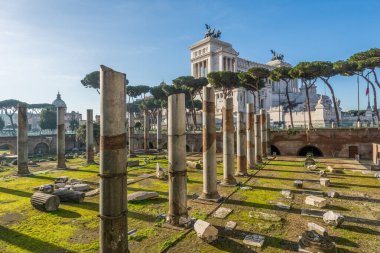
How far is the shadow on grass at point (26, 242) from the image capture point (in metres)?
7.29

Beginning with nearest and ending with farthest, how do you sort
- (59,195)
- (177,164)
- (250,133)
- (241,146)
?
1. (177,164)
2. (59,195)
3. (241,146)
4. (250,133)

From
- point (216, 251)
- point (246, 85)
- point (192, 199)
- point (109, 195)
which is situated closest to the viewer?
point (109, 195)

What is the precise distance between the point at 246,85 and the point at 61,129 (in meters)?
32.0

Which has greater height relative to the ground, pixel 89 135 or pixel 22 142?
pixel 89 135

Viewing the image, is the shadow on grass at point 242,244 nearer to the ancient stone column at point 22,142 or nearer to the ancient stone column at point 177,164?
the ancient stone column at point 177,164

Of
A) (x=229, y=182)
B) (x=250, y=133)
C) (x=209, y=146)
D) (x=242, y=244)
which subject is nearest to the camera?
(x=242, y=244)

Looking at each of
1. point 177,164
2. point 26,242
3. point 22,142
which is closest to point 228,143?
point 177,164

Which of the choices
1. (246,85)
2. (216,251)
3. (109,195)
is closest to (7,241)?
(109,195)

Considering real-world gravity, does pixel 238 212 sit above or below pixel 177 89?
below

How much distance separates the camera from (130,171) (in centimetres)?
2012

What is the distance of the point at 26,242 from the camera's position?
25.5ft

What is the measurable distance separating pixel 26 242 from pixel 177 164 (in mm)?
5165

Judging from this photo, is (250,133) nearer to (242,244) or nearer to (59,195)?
(242,244)

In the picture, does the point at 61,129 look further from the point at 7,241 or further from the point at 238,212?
the point at 238,212
